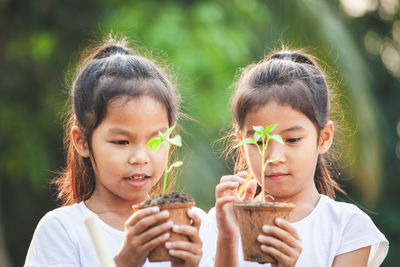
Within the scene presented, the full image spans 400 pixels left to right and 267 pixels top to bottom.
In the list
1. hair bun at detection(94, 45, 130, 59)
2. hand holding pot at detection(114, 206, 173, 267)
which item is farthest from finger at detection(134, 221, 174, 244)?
hair bun at detection(94, 45, 130, 59)

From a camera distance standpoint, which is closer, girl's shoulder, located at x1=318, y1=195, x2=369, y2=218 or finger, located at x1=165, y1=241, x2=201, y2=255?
finger, located at x1=165, y1=241, x2=201, y2=255

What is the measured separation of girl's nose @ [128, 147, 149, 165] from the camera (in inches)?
130

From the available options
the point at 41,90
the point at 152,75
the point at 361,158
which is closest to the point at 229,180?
the point at 152,75

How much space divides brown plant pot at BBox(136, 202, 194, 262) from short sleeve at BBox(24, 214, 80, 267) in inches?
25.8

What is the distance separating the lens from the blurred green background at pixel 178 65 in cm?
960

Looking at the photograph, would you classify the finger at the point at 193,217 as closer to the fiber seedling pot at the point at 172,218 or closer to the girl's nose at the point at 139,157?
the fiber seedling pot at the point at 172,218

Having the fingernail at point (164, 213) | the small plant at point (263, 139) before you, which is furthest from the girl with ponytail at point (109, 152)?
the small plant at point (263, 139)

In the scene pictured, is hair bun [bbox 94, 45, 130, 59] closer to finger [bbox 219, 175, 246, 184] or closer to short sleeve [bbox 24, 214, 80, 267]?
short sleeve [bbox 24, 214, 80, 267]

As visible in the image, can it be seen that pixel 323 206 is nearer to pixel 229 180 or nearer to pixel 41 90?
pixel 229 180

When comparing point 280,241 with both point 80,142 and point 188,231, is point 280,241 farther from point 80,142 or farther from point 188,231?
point 80,142

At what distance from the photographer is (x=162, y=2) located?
1091 cm

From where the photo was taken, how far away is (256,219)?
9.61 ft

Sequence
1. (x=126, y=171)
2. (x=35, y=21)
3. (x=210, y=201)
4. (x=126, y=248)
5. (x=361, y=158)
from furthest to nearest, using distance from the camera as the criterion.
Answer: (x=35, y=21)
(x=361, y=158)
(x=210, y=201)
(x=126, y=171)
(x=126, y=248)

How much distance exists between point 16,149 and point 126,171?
8215 mm
